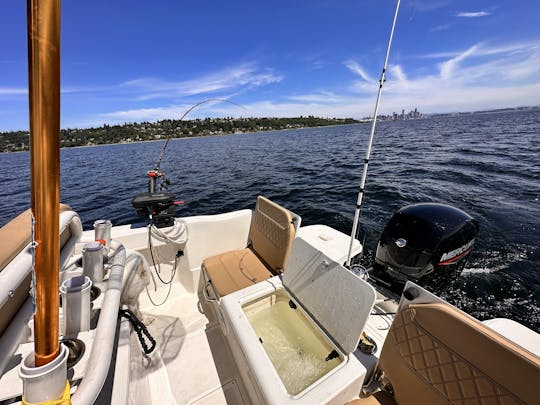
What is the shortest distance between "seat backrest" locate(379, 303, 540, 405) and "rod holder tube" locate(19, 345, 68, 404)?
1.48 m

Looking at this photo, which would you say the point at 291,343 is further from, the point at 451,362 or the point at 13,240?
the point at 13,240

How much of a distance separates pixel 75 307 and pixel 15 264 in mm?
333

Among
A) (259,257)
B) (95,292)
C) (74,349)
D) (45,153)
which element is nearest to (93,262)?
(95,292)

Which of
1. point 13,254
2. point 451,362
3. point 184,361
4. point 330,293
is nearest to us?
point 451,362

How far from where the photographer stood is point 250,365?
4.36 feet

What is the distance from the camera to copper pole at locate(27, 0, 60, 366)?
1.52ft

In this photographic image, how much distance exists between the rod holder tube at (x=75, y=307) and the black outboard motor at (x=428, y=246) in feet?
8.86

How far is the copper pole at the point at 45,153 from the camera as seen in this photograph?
463mm

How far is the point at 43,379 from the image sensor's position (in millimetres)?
578

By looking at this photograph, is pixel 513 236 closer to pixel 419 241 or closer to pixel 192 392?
pixel 419 241

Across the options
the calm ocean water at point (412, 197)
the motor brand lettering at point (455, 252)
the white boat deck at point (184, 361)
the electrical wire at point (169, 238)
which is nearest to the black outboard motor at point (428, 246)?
the motor brand lettering at point (455, 252)

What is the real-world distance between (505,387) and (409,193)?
24.2 feet

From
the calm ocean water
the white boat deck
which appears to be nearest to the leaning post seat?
the white boat deck

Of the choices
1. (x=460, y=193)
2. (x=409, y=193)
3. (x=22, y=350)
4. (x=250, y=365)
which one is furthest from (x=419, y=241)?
(x=460, y=193)
